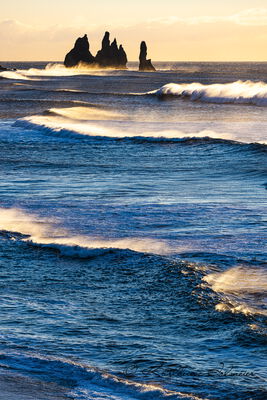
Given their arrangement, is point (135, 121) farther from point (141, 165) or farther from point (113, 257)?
point (113, 257)

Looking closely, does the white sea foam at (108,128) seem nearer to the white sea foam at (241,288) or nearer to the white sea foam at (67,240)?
the white sea foam at (67,240)

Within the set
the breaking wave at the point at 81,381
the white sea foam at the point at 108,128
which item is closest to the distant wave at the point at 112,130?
the white sea foam at the point at 108,128

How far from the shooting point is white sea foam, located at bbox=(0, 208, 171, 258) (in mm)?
9492

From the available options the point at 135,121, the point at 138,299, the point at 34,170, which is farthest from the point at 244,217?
the point at 135,121

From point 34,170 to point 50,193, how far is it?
3.83 metres

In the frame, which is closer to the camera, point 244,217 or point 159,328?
point 159,328

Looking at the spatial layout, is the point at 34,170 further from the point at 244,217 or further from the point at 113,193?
the point at 244,217

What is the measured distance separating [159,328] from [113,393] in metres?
1.37

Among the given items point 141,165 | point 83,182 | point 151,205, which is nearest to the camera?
point 151,205

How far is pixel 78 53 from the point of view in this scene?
599ft

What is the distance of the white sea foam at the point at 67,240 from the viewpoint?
9.49m

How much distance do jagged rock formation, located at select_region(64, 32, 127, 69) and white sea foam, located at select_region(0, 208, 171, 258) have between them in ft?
567

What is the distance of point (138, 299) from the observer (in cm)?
755

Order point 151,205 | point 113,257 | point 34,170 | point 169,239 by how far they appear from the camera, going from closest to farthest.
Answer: point 113,257
point 169,239
point 151,205
point 34,170
